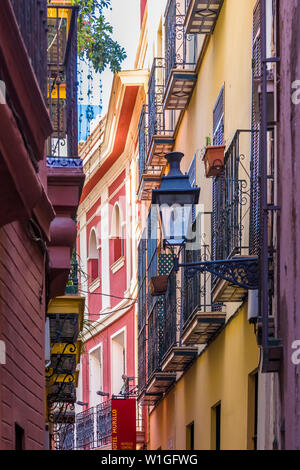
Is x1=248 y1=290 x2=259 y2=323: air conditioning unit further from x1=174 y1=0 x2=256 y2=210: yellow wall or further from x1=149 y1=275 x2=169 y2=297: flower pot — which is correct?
x1=149 y1=275 x2=169 y2=297: flower pot

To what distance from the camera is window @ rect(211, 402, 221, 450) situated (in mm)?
15977

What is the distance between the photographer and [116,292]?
3080 cm

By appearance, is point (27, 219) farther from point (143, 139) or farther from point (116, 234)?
point (116, 234)

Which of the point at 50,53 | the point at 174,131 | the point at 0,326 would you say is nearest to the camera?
the point at 0,326

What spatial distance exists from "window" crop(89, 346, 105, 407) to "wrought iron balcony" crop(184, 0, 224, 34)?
17.6 meters

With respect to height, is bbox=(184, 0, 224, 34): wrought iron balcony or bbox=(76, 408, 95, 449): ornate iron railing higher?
bbox=(184, 0, 224, 34): wrought iron balcony

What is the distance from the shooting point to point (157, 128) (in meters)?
22.3

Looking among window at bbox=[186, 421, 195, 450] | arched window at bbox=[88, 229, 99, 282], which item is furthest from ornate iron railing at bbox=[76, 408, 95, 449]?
window at bbox=[186, 421, 195, 450]

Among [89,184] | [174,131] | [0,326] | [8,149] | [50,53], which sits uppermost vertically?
[89,184]

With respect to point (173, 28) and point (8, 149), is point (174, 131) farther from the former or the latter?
point (8, 149)

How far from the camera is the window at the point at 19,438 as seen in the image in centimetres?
1026

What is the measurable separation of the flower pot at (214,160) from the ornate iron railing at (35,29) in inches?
124

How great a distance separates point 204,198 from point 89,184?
53.1 feet
